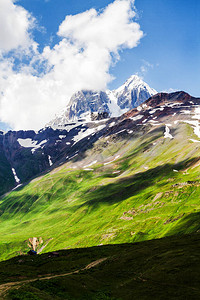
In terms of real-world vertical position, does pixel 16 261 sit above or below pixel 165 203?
above

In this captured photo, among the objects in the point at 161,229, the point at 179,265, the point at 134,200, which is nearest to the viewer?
the point at 179,265

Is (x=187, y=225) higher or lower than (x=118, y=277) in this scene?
lower

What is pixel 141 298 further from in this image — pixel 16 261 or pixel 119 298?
pixel 16 261

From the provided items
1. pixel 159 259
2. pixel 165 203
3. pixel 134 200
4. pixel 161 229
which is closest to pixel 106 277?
pixel 159 259

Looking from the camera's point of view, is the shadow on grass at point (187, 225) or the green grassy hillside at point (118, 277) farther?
the shadow on grass at point (187, 225)

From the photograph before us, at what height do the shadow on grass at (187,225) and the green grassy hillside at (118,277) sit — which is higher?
the green grassy hillside at (118,277)

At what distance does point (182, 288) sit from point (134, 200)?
13403 centimetres

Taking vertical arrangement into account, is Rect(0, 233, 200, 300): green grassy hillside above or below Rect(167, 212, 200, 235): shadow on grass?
above

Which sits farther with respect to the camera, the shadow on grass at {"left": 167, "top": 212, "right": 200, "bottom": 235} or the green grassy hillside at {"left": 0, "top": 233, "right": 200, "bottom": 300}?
the shadow on grass at {"left": 167, "top": 212, "right": 200, "bottom": 235}

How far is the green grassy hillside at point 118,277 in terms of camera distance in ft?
132

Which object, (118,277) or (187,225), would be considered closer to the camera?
(118,277)

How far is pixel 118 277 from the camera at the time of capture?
54844mm

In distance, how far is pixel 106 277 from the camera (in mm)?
56125

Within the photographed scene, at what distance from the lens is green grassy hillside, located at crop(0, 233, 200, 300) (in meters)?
40.4
